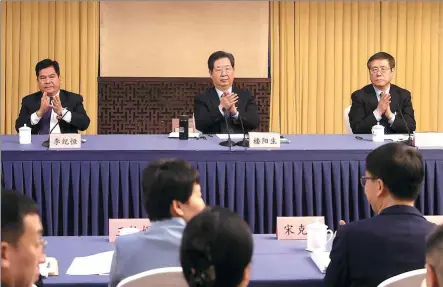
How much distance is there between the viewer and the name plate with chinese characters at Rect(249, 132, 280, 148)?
13.4 ft

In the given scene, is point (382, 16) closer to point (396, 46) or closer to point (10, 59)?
point (396, 46)

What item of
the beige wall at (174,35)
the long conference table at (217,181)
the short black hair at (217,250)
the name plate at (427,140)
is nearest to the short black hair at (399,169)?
the short black hair at (217,250)

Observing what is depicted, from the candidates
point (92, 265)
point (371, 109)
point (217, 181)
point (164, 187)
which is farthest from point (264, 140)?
point (164, 187)

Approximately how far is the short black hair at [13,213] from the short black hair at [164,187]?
1.89 ft

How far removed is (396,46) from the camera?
6746mm

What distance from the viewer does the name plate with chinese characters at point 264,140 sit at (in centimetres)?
409

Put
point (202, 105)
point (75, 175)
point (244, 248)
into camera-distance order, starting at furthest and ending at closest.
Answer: point (202, 105) < point (75, 175) < point (244, 248)

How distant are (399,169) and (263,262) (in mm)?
542

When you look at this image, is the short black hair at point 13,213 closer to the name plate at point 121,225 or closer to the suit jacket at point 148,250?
the suit jacket at point 148,250

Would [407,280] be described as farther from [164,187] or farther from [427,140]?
[427,140]

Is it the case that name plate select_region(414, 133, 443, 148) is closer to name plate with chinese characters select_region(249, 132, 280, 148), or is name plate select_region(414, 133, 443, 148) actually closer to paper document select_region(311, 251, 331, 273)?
name plate with chinese characters select_region(249, 132, 280, 148)

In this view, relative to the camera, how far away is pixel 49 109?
4.96 m

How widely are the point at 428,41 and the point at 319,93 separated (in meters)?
1.05

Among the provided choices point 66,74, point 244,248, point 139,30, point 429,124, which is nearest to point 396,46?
point 429,124
